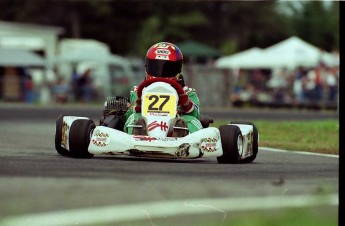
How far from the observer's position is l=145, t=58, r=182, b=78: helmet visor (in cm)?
948

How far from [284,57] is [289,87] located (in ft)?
2.74

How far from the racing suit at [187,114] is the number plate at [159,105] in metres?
0.12

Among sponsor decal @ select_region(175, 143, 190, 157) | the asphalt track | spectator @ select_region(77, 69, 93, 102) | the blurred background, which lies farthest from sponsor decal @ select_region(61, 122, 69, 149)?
spectator @ select_region(77, 69, 93, 102)

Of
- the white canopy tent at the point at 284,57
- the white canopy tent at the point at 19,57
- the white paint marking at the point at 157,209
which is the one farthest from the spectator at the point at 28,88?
the white paint marking at the point at 157,209

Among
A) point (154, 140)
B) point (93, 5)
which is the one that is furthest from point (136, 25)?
point (154, 140)

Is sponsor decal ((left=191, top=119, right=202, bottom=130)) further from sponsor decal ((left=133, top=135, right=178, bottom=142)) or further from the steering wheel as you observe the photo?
sponsor decal ((left=133, top=135, right=178, bottom=142))

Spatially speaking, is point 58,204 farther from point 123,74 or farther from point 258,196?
point 123,74

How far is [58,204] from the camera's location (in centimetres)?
529

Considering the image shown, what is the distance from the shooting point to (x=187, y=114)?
10.3m

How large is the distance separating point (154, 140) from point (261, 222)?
3.93m

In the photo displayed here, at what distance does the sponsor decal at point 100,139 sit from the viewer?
9.48m

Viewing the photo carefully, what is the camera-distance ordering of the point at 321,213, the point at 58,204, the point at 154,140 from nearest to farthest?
the point at 58,204 → the point at 321,213 → the point at 154,140

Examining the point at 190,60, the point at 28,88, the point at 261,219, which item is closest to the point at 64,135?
the point at 261,219

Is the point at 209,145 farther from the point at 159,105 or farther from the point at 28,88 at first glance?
the point at 28,88
